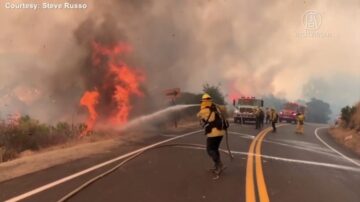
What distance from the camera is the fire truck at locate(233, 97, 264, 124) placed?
3750 centimetres

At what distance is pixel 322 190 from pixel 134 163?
4.84 metres

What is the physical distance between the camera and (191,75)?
45.3m

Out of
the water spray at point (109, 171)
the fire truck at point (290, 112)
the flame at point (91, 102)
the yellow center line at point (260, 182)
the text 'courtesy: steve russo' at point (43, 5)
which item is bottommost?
the yellow center line at point (260, 182)

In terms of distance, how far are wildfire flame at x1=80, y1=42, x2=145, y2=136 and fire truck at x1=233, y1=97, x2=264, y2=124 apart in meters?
8.62

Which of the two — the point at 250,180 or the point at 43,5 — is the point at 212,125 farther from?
the point at 43,5

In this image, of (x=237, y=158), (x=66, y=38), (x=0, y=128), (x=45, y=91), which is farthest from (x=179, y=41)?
(x=237, y=158)

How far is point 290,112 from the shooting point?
4947 centimetres

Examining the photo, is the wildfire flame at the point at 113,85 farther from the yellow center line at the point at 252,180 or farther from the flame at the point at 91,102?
the yellow center line at the point at 252,180

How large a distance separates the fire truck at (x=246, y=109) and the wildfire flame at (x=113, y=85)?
8616 millimetres

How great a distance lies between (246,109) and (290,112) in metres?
13.2

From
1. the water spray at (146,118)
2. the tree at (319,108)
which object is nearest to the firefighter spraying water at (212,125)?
the water spray at (146,118)

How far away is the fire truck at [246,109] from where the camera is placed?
123ft

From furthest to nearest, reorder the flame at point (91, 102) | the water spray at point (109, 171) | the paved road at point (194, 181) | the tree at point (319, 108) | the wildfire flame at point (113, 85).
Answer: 1. the tree at point (319, 108)
2. the wildfire flame at point (113, 85)
3. the flame at point (91, 102)
4. the paved road at point (194, 181)
5. the water spray at point (109, 171)

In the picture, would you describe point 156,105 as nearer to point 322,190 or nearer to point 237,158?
point 237,158
